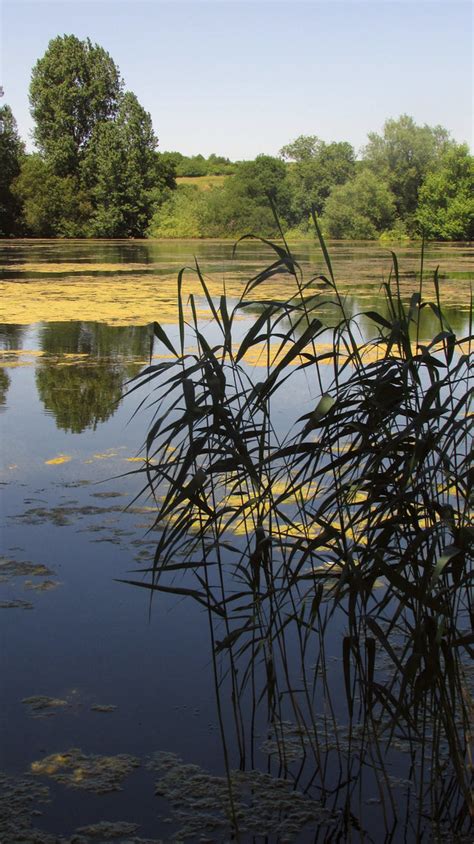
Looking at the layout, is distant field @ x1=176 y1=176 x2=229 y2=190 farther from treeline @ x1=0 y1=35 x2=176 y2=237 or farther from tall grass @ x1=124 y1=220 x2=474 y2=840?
tall grass @ x1=124 y1=220 x2=474 y2=840

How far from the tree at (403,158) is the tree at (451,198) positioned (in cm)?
201

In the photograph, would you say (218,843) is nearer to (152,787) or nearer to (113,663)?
(152,787)

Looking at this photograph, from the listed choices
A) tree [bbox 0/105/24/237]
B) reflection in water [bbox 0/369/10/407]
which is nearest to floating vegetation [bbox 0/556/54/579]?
reflection in water [bbox 0/369/10/407]

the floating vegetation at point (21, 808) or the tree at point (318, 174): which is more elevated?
the tree at point (318, 174)

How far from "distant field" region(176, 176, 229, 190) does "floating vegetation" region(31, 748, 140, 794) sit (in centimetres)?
5435

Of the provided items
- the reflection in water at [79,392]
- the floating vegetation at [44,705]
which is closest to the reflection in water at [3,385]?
the reflection in water at [79,392]

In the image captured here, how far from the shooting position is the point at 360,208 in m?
41.8

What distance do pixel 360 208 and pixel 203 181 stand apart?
66.3 ft

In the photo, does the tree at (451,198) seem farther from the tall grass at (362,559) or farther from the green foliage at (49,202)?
the tall grass at (362,559)

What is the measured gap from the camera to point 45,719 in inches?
92.5

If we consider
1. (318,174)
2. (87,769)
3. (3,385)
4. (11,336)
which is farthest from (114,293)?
(318,174)

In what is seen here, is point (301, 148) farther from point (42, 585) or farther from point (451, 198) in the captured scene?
point (42, 585)

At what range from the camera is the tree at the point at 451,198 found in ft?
131

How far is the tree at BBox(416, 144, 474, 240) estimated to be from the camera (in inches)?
1574
